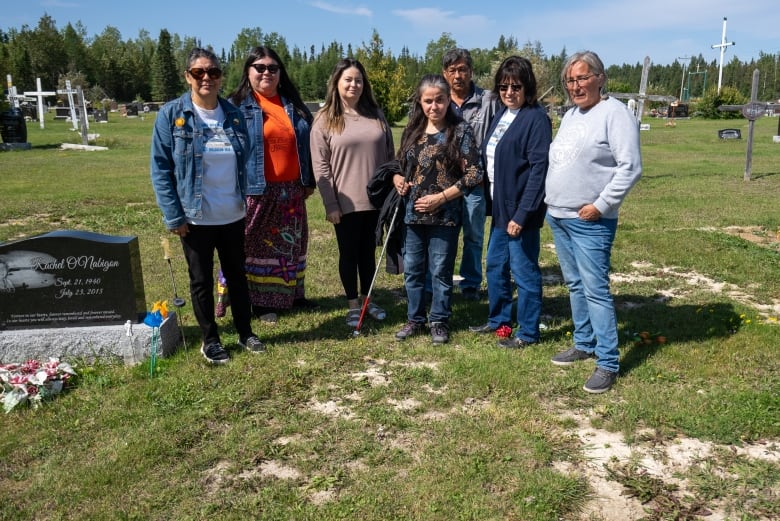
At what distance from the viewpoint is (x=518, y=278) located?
446 centimetres

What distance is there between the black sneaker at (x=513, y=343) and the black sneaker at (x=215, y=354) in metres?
2.01

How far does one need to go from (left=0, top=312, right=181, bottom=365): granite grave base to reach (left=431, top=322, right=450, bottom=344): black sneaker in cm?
199

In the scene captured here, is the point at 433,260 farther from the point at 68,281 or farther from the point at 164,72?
the point at 164,72

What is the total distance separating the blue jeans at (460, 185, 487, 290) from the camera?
5.11 metres

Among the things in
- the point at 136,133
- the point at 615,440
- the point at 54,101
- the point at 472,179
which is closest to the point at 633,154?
the point at 472,179

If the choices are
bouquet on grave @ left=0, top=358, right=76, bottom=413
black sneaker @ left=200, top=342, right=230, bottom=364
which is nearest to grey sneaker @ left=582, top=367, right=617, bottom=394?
black sneaker @ left=200, top=342, right=230, bottom=364

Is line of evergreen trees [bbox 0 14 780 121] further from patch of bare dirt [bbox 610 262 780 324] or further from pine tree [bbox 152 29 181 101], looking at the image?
patch of bare dirt [bbox 610 262 780 324]

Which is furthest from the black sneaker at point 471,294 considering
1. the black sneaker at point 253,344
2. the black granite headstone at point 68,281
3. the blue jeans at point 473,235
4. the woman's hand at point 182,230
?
the black granite headstone at point 68,281

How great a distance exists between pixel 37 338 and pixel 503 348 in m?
3.28

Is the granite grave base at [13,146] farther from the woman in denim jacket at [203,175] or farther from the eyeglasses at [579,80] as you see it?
the eyeglasses at [579,80]

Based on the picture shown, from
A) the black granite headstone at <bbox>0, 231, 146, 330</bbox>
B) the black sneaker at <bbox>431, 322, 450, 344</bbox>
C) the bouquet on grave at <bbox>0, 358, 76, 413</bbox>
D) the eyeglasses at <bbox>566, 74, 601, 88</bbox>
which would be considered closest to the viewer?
the eyeglasses at <bbox>566, 74, 601, 88</bbox>

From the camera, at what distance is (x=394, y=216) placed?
15.2 ft

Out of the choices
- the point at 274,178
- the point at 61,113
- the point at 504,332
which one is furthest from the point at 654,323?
the point at 61,113

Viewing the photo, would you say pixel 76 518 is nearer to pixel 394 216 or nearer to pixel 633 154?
pixel 394 216
